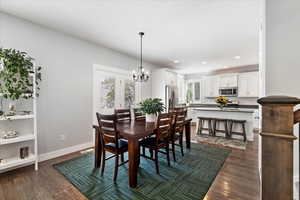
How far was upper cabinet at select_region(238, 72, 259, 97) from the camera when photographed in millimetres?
5211

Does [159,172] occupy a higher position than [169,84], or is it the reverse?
[169,84]

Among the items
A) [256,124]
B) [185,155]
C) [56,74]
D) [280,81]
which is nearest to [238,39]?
[280,81]

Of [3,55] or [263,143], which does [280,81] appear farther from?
[3,55]

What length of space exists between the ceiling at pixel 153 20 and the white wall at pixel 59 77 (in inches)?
8.6

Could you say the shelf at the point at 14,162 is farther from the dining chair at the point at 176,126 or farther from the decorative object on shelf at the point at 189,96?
the decorative object on shelf at the point at 189,96

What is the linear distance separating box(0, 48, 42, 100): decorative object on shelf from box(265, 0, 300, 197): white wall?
3456 mm

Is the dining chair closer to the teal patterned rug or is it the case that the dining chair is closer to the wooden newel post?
the teal patterned rug

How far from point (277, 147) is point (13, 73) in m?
3.19

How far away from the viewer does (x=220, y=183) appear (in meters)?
1.97

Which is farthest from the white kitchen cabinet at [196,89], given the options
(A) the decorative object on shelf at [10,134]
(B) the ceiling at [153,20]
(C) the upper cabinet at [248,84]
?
(A) the decorative object on shelf at [10,134]

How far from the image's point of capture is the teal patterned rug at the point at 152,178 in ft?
5.70

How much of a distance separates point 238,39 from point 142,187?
145 inches

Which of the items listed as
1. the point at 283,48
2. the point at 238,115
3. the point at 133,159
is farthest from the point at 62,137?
the point at 238,115

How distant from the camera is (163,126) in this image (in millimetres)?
2234
